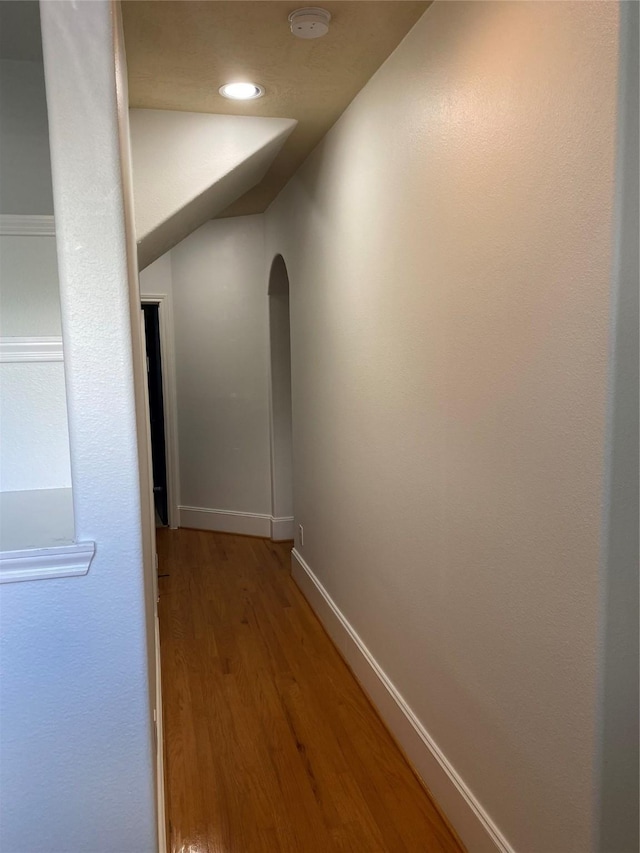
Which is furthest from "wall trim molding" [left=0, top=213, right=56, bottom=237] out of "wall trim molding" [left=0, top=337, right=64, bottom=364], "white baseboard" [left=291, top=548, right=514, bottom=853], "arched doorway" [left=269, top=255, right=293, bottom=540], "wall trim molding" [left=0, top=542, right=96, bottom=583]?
"arched doorway" [left=269, top=255, right=293, bottom=540]

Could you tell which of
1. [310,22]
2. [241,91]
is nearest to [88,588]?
[310,22]

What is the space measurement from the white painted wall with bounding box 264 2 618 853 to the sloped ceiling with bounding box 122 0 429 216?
0.12 metres

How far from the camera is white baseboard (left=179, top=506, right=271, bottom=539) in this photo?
5.23 metres

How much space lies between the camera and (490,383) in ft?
5.71

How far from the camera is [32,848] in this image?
A: 1.40 m

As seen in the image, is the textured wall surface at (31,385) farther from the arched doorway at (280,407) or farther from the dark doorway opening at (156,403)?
the dark doorway opening at (156,403)

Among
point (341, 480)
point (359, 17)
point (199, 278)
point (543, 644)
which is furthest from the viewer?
point (199, 278)

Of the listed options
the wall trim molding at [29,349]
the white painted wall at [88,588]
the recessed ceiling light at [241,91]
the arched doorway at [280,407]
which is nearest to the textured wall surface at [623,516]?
the white painted wall at [88,588]

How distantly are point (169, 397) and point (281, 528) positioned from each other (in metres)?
1.42

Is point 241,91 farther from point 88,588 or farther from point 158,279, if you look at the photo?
point 158,279

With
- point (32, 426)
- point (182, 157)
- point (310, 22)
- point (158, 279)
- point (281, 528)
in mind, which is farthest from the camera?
point (158, 279)

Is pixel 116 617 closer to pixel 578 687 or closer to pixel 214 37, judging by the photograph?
pixel 578 687

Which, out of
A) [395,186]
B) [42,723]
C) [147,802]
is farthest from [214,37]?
[147,802]

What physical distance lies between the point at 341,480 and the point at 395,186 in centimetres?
140
